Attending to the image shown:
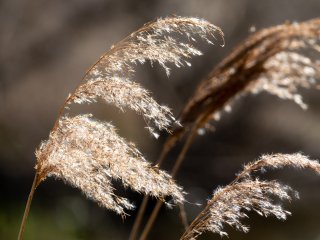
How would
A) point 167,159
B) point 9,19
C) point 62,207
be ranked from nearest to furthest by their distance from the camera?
point 62,207 < point 167,159 < point 9,19

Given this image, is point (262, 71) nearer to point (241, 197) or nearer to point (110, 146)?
point (241, 197)

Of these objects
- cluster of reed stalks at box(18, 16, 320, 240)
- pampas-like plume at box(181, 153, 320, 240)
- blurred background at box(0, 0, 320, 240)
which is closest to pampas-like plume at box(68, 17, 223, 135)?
cluster of reed stalks at box(18, 16, 320, 240)

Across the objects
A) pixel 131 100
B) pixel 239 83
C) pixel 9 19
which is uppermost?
pixel 9 19

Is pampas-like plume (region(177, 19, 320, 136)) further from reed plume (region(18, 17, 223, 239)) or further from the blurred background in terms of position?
the blurred background

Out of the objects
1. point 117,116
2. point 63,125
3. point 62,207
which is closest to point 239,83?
point 63,125

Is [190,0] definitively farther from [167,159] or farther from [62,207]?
[62,207]

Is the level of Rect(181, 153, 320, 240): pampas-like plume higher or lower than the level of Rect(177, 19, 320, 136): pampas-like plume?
lower

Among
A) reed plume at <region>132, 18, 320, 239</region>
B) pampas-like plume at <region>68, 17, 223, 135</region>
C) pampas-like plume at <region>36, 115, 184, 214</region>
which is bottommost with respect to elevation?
pampas-like plume at <region>36, 115, 184, 214</region>
